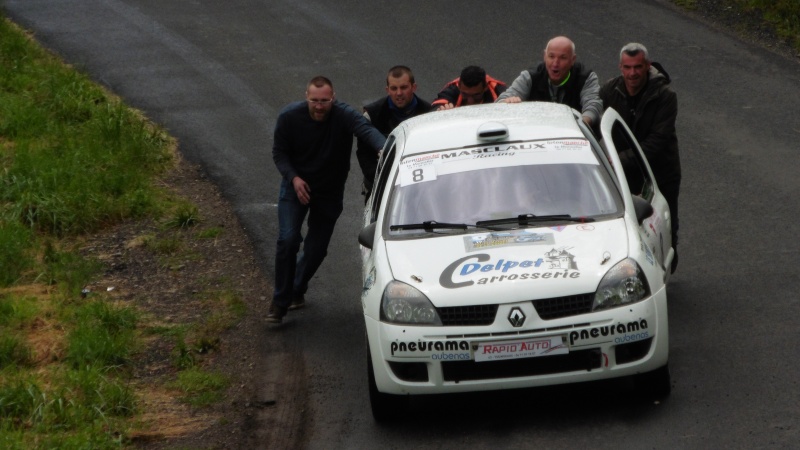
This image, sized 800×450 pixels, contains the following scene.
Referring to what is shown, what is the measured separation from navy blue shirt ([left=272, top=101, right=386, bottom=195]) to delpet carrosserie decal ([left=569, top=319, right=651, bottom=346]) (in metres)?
3.06

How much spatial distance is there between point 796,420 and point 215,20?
14.6 meters

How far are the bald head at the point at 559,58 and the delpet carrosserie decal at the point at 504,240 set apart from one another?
247 centimetres

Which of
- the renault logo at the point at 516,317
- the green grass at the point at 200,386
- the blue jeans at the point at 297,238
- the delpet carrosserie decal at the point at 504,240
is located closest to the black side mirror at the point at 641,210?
the delpet carrosserie decal at the point at 504,240

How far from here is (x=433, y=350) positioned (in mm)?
7461

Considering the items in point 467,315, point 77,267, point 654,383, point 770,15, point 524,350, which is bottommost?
point 77,267

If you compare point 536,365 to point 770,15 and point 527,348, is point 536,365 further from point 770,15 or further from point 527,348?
point 770,15

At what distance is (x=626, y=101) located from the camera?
1005cm

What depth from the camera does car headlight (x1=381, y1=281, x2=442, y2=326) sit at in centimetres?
752

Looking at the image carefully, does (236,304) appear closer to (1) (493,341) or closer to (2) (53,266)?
(2) (53,266)

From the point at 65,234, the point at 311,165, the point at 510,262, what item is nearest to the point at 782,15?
the point at 311,165

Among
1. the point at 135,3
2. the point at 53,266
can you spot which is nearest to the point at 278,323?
the point at 53,266

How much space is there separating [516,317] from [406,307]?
65cm

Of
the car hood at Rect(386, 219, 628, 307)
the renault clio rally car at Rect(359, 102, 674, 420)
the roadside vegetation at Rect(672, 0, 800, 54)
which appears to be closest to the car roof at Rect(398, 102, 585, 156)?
the renault clio rally car at Rect(359, 102, 674, 420)

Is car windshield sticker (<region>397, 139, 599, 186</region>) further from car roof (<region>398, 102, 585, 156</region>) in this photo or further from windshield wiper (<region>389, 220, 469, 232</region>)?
windshield wiper (<region>389, 220, 469, 232</region>)
